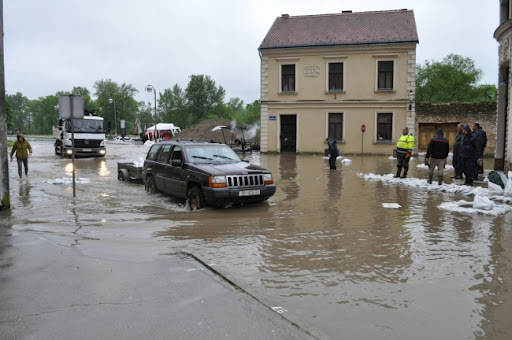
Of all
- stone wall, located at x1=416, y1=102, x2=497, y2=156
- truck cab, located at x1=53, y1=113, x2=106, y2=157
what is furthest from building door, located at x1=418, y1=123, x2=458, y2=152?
truck cab, located at x1=53, y1=113, x2=106, y2=157

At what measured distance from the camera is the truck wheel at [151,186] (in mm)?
11758

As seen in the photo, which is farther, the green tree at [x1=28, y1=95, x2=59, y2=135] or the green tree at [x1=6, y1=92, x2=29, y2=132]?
the green tree at [x1=6, y1=92, x2=29, y2=132]

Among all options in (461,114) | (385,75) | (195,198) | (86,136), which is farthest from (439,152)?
(86,136)

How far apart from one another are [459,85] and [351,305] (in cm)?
6453

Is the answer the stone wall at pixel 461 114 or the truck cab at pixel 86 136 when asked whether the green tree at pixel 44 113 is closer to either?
the truck cab at pixel 86 136

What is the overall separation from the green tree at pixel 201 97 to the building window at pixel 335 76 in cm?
5472

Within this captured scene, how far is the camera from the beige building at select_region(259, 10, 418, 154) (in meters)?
29.6

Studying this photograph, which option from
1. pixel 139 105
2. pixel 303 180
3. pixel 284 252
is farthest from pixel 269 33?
pixel 139 105

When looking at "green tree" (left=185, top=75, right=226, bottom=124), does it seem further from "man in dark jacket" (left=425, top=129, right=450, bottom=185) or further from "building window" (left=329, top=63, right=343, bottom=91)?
"man in dark jacket" (left=425, top=129, right=450, bottom=185)

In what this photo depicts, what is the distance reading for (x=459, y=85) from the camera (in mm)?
61188

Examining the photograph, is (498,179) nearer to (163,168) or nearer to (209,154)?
(209,154)

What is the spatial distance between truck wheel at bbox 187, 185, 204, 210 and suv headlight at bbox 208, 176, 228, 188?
0.48 metres

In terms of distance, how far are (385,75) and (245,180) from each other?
921 inches

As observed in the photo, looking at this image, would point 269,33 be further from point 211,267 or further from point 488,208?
point 211,267
